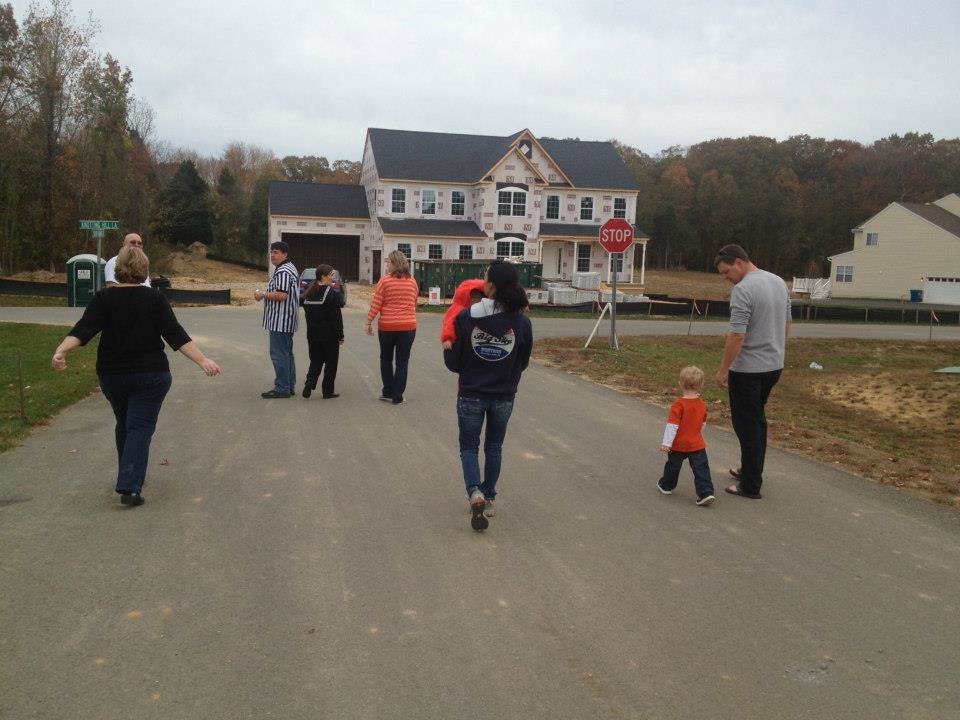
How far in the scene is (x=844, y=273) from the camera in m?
62.4

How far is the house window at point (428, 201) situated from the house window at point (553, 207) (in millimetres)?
6834

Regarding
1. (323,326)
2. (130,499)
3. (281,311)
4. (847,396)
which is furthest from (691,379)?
(847,396)

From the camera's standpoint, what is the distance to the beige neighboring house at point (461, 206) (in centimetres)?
4634

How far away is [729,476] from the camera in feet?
24.9

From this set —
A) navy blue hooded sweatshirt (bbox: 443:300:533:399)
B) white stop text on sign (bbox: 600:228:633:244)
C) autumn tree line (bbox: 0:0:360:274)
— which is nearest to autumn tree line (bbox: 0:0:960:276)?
autumn tree line (bbox: 0:0:360:274)

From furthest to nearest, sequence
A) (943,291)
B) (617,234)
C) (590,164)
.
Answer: (943,291), (590,164), (617,234)

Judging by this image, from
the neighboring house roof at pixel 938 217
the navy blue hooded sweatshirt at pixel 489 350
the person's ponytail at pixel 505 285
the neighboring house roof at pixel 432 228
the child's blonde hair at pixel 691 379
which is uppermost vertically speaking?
the neighboring house roof at pixel 938 217

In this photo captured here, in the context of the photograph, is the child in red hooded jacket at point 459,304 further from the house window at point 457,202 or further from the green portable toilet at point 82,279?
the house window at point 457,202

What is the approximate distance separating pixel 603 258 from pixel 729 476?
42922 millimetres

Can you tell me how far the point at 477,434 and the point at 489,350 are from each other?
0.62 metres

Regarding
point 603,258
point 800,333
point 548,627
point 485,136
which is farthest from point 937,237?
point 548,627

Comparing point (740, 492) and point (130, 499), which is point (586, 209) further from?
point (130, 499)

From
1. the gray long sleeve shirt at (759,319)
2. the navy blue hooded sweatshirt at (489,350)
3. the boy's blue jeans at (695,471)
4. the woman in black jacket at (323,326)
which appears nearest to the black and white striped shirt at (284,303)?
the woman in black jacket at (323,326)

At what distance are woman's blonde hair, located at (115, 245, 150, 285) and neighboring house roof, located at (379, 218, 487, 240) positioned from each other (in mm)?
38598
